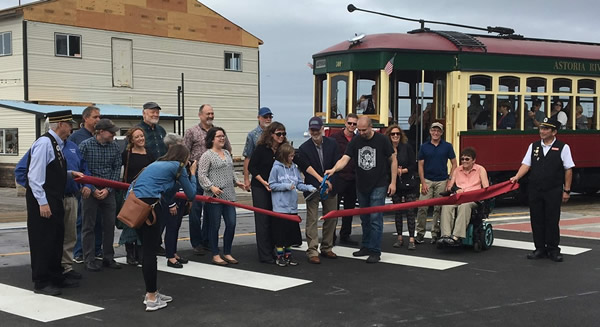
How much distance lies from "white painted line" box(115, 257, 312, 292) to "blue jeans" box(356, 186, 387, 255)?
1566 millimetres

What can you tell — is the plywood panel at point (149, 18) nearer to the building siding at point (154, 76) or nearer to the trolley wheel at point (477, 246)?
the building siding at point (154, 76)

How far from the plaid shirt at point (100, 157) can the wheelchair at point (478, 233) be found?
4.44 metres

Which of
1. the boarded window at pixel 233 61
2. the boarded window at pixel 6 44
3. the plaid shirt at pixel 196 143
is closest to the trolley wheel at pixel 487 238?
the plaid shirt at pixel 196 143

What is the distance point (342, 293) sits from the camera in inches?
291

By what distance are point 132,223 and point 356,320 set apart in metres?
2.20

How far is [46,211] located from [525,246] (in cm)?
661

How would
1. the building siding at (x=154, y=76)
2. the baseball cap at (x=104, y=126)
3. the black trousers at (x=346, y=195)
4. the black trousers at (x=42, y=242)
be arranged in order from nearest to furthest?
the black trousers at (x=42, y=242)
the baseball cap at (x=104, y=126)
the black trousers at (x=346, y=195)
the building siding at (x=154, y=76)

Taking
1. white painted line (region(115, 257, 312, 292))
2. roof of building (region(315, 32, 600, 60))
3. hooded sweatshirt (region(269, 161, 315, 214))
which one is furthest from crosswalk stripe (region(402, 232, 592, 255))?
roof of building (region(315, 32, 600, 60))

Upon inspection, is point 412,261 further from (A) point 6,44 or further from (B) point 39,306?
(A) point 6,44

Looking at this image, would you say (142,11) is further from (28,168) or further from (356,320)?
(356,320)

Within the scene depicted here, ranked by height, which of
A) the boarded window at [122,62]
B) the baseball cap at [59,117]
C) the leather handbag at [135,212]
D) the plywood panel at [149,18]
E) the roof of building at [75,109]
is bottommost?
the leather handbag at [135,212]

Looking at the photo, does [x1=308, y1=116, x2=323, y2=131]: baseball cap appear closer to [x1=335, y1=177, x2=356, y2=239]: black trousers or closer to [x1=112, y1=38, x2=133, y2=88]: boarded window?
[x1=335, y1=177, x2=356, y2=239]: black trousers

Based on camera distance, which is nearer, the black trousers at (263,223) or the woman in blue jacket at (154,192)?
the woman in blue jacket at (154,192)

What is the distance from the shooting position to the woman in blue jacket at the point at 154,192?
6.72 m
